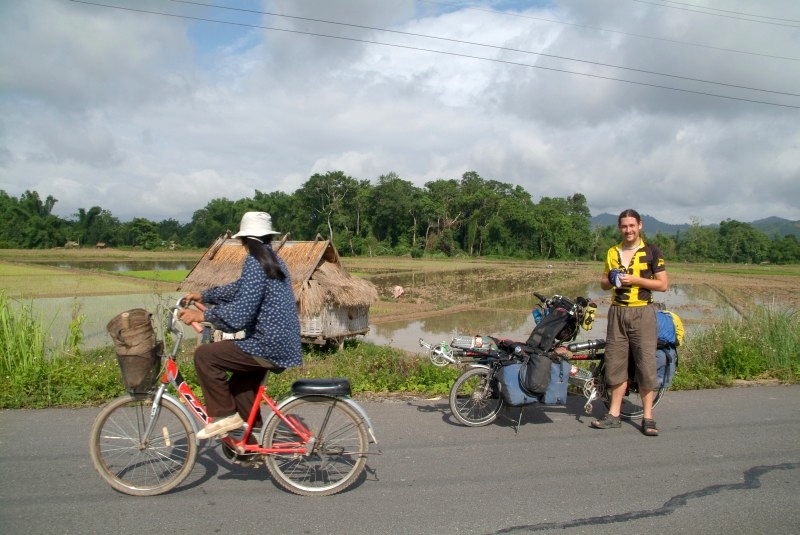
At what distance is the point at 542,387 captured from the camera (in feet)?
16.2

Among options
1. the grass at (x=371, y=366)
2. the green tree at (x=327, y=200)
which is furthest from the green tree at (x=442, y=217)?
the grass at (x=371, y=366)

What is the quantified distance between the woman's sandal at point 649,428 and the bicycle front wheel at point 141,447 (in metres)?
3.71

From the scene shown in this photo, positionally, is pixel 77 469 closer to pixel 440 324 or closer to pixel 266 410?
pixel 266 410

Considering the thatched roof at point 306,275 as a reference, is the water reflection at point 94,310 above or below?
below

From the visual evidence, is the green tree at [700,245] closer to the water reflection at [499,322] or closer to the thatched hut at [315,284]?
the water reflection at [499,322]

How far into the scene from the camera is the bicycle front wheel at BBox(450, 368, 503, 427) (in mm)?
5160

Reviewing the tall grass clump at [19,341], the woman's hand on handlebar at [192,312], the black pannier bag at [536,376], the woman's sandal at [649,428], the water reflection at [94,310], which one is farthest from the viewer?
the water reflection at [94,310]

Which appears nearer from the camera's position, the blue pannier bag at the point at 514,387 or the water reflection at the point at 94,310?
Answer: the blue pannier bag at the point at 514,387

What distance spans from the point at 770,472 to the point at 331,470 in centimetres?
311

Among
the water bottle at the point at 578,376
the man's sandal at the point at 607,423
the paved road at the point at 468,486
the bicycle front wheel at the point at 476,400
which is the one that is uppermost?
the water bottle at the point at 578,376

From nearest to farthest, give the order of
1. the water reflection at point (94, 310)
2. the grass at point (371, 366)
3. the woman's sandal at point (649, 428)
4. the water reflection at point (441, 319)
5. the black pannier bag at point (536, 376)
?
the black pannier bag at point (536, 376) < the woman's sandal at point (649, 428) < the grass at point (371, 366) < the water reflection at point (94, 310) < the water reflection at point (441, 319)

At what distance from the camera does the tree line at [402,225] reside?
57469 mm

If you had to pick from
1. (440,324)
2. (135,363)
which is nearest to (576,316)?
(135,363)

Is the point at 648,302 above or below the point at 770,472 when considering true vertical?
above
